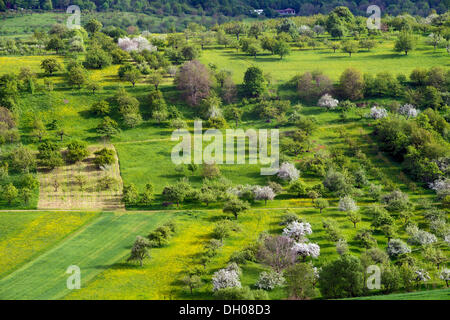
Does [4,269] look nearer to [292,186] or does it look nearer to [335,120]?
[292,186]

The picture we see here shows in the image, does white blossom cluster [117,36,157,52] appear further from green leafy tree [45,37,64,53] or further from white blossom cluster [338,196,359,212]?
white blossom cluster [338,196,359,212]

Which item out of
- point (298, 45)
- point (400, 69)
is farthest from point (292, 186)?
point (298, 45)

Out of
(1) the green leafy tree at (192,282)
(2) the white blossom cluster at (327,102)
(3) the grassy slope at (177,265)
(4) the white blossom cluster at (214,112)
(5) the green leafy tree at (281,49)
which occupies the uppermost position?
(5) the green leafy tree at (281,49)

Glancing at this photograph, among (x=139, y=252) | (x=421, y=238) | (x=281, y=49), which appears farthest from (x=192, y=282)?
(x=281, y=49)

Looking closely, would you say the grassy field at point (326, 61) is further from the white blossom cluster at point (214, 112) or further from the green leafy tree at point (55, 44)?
the green leafy tree at point (55, 44)

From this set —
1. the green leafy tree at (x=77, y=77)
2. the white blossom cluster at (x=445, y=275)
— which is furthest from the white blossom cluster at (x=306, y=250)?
the green leafy tree at (x=77, y=77)

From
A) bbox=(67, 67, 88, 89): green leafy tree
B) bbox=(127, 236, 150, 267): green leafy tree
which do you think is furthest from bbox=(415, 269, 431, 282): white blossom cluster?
bbox=(67, 67, 88, 89): green leafy tree
